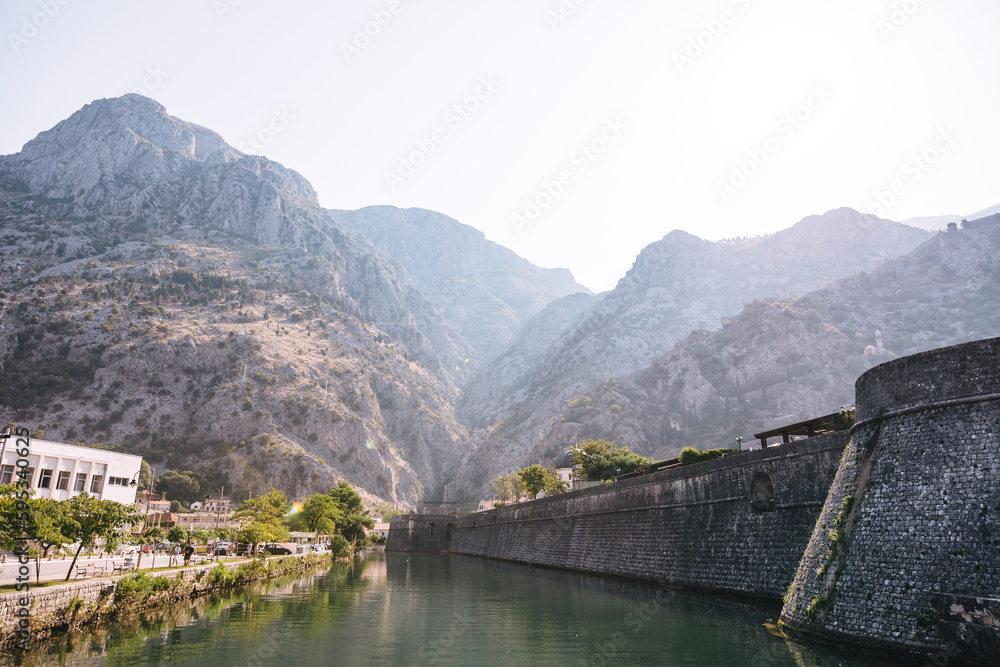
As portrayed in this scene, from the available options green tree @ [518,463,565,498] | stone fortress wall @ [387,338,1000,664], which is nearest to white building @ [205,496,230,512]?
green tree @ [518,463,565,498]

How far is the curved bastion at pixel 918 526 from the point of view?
1343 centimetres

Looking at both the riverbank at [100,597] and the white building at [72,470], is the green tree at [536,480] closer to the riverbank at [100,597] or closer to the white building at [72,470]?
the white building at [72,470]

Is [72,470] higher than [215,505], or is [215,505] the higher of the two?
[72,470]

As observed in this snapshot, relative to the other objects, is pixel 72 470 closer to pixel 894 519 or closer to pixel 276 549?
pixel 276 549

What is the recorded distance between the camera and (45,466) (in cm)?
5134

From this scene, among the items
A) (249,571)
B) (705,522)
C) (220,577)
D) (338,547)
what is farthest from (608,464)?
(220,577)

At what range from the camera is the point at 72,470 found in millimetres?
54000

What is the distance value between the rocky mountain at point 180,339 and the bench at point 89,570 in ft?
310

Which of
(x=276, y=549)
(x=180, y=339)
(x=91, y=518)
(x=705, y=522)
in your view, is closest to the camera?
(x=91, y=518)

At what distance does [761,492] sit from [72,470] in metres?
61.4

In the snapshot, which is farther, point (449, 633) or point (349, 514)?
point (349, 514)

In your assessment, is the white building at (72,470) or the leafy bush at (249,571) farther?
the white building at (72,470)

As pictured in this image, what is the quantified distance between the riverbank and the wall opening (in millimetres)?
28749

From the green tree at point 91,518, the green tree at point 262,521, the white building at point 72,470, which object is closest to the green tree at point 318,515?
the green tree at point 262,521
